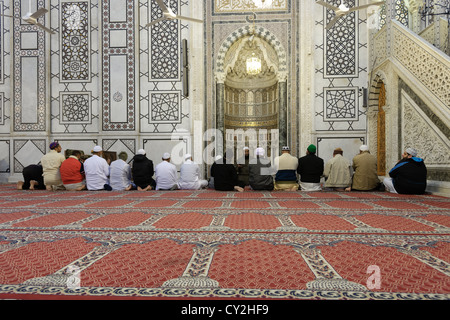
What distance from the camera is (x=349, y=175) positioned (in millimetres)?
4312

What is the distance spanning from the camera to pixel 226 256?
126 centimetres

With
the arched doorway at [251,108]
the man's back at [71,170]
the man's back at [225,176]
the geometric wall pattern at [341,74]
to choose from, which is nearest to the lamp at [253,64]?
the geometric wall pattern at [341,74]

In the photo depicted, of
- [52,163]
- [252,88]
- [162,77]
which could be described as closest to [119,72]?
[162,77]

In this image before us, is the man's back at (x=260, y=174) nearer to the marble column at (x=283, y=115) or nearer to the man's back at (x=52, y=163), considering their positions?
the marble column at (x=283, y=115)

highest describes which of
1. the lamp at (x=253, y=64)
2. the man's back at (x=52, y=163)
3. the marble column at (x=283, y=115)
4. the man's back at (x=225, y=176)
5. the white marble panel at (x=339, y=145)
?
the lamp at (x=253, y=64)

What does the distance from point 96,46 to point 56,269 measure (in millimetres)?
6217

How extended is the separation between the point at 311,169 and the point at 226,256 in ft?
10.7

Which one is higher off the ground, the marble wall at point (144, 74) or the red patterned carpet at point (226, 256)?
the marble wall at point (144, 74)

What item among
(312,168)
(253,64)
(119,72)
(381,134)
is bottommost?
(312,168)

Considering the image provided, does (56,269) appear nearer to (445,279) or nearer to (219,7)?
(445,279)

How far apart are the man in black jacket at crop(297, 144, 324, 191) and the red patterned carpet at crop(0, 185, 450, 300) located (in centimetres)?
205

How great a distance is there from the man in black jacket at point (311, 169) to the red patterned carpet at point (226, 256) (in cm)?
205

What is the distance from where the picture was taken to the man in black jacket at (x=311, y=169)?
4289mm

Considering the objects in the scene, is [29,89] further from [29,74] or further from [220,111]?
[220,111]
